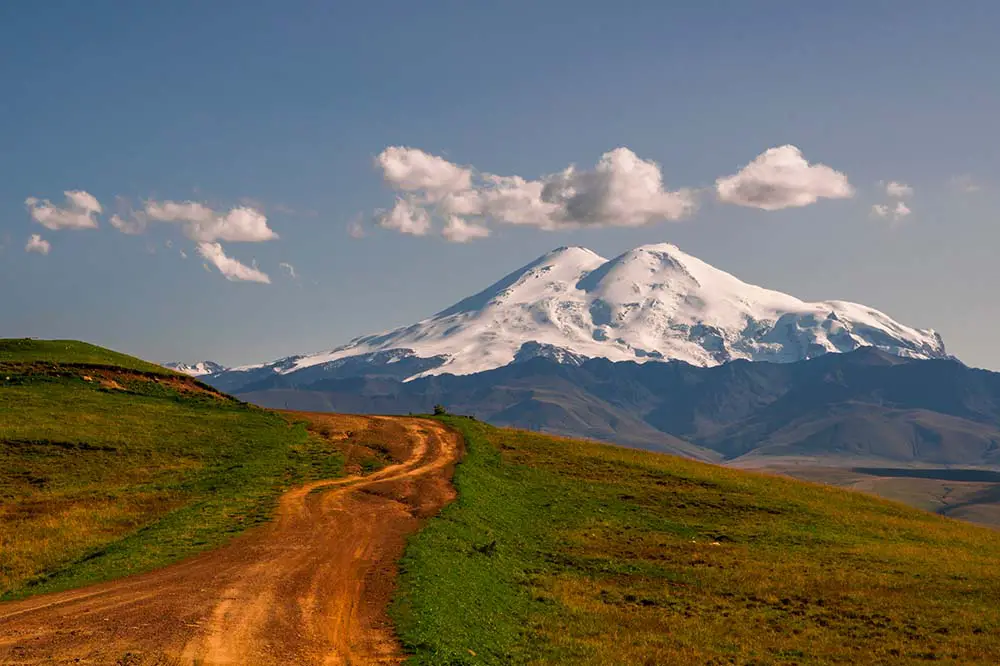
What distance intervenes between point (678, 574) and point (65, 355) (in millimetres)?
60576

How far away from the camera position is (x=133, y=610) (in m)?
29.6

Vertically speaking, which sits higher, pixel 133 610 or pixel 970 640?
pixel 133 610

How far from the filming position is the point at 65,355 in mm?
77438

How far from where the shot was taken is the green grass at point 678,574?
33062 millimetres

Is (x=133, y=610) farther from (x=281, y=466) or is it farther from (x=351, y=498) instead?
(x=281, y=466)

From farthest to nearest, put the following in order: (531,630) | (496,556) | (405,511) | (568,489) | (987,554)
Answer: (568,489) < (987,554) < (405,511) < (496,556) < (531,630)

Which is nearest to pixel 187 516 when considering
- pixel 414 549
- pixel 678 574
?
pixel 414 549

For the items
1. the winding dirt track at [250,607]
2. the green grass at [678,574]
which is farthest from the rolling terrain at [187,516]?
the green grass at [678,574]

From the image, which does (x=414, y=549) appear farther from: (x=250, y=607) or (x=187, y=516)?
(x=187, y=516)

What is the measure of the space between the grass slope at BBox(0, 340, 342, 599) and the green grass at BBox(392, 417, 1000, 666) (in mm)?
12407

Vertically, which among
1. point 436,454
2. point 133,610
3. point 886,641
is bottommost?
point 886,641

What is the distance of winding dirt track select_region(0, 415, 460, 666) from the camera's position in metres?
26.2

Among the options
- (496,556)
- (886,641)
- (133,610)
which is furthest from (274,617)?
(886,641)

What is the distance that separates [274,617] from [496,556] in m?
15.6
